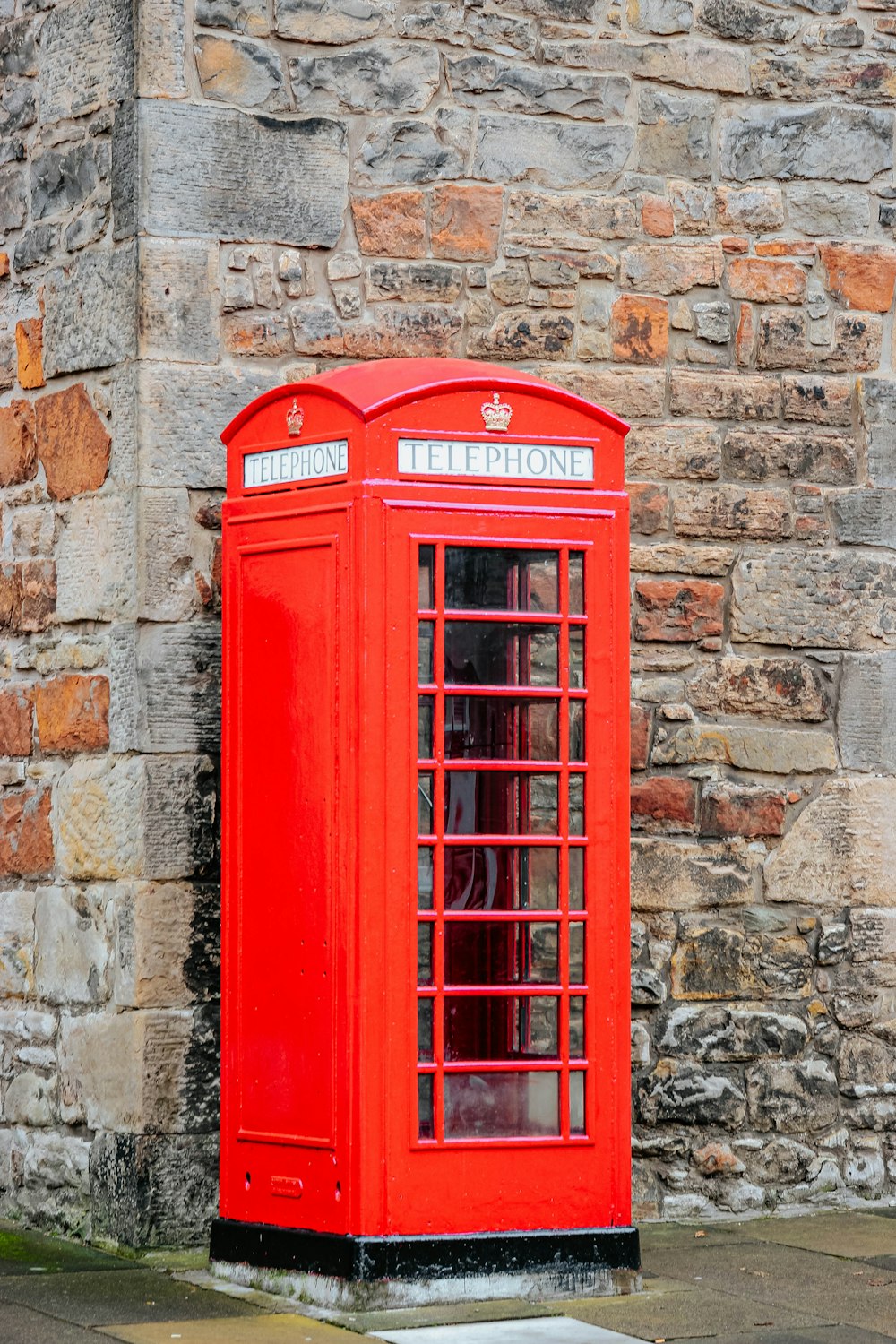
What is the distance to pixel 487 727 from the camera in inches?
192

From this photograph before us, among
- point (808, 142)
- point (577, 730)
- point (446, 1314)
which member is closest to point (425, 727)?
point (577, 730)

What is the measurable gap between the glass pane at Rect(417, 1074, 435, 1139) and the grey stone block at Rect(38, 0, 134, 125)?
2.97m

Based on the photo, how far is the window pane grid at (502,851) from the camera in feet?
15.9

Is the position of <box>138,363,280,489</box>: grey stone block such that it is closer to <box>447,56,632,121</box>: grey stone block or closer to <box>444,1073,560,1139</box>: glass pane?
<box>447,56,632,121</box>: grey stone block

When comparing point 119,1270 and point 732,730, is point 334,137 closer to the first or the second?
point 732,730

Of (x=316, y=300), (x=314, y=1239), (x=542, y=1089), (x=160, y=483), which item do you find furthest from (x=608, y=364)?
(x=314, y=1239)

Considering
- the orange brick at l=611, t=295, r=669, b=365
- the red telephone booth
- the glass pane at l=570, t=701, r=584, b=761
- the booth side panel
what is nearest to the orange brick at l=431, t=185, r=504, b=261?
the orange brick at l=611, t=295, r=669, b=365

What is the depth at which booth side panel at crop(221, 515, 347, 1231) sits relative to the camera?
486 cm

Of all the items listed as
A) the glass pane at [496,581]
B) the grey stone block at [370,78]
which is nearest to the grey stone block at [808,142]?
the grey stone block at [370,78]

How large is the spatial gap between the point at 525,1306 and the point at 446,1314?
8.3 inches

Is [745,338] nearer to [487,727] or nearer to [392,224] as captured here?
[392,224]

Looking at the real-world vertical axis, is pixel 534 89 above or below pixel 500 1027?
above

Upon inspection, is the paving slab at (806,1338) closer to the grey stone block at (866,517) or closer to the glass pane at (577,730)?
the glass pane at (577,730)

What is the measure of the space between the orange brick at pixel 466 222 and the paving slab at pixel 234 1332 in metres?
3.16
